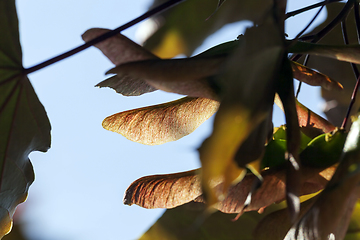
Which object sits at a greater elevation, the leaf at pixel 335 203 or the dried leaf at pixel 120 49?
the dried leaf at pixel 120 49

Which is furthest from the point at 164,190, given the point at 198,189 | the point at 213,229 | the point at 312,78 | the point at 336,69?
the point at 336,69

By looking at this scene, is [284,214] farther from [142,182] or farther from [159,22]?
[159,22]

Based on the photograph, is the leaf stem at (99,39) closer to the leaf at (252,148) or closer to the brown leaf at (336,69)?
the leaf at (252,148)

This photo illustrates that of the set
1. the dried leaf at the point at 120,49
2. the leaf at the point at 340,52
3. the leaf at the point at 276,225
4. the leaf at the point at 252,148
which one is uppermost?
the dried leaf at the point at 120,49

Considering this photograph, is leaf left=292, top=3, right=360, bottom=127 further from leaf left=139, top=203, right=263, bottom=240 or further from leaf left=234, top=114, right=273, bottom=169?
leaf left=234, top=114, right=273, bottom=169

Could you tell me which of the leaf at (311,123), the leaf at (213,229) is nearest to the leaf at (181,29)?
the leaf at (213,229)

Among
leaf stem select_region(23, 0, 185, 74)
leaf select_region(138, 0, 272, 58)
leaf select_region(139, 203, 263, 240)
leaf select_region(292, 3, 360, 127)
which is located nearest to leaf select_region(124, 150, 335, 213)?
leaf stem select_region(23, 0, 185, 74)

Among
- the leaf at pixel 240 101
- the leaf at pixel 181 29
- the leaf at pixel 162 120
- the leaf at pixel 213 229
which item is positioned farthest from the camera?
the leaf at pixel 181 29
